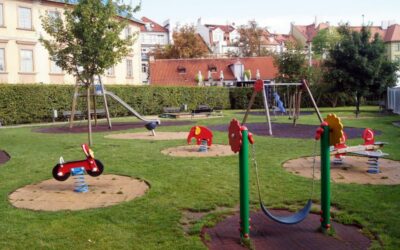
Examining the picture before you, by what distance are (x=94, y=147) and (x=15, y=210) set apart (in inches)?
267

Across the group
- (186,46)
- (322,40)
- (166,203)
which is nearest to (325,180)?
(166,203)

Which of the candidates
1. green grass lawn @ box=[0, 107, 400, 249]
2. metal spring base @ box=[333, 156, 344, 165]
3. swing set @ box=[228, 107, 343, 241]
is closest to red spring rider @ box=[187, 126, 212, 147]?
green grass lawn @ box=[0, 107, 400, 249]

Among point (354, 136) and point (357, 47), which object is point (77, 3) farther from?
point (357, 47)

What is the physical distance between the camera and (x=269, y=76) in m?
61.9

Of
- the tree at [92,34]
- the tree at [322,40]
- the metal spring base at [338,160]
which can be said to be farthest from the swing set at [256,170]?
the tree at [322,40]

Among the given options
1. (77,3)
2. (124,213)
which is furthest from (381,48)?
(124,213)

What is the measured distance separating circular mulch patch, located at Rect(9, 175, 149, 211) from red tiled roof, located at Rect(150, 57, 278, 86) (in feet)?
163

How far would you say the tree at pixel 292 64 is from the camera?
107 feet

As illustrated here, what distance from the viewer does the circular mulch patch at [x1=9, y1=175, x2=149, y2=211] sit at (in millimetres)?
6492

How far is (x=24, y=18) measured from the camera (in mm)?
37000

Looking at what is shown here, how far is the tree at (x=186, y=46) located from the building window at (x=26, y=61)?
94.8 ft

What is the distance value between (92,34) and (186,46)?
5260 centimetres

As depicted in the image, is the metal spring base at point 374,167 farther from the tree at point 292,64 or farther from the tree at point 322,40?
the tree at point 322,40

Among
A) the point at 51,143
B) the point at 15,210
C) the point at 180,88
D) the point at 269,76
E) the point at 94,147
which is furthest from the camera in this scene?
the point at 269,76
